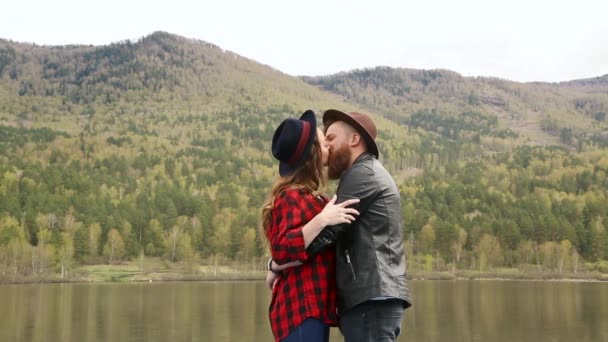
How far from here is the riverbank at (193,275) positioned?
9406 centimetres

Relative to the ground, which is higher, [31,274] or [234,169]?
[234,169]

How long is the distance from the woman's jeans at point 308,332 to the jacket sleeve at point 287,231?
456 mm

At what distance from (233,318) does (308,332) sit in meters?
38.2

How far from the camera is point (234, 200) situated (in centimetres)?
14025

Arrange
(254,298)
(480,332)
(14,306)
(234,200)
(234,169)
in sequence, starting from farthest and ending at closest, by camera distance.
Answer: (234,169)
(234,200)
(254,298)
(14,306)
(480,332)

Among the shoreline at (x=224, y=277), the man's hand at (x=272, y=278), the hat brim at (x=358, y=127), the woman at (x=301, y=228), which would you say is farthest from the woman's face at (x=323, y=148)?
the shoreline at (x=224, y=277)

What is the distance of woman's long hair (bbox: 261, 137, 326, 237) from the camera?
558cm

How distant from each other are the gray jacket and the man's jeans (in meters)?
0.09

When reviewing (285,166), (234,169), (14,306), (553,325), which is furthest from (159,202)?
(285,166)

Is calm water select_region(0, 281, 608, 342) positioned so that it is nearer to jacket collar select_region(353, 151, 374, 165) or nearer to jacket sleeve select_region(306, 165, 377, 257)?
jacket collar select_region(353, 151, 374, 165)

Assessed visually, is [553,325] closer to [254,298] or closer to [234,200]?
[254,298]

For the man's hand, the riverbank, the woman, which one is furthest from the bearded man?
the riverbank

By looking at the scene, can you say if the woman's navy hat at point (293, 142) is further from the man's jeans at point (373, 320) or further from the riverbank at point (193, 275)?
the riverbank at point (193, 275)

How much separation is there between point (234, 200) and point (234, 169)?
113ft
